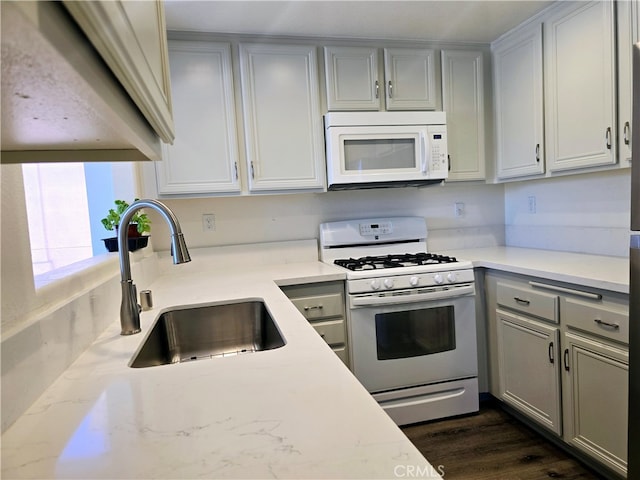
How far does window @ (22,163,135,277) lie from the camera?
128 cm

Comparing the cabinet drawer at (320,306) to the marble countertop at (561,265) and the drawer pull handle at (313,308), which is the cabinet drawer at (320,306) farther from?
the marble countertop at (561,265)

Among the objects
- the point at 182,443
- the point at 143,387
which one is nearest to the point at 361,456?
the point at 182,443

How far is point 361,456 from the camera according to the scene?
0.51 meters

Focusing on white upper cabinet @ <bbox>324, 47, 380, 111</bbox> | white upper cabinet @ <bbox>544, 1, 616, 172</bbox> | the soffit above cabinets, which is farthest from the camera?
white upper cabinet @ <bbox>324, 47, 380, 111</bbox>

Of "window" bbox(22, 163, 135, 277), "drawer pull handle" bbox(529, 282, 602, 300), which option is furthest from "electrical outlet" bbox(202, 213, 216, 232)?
"drawer pull handle" bbox(529, 282, 602, 300)

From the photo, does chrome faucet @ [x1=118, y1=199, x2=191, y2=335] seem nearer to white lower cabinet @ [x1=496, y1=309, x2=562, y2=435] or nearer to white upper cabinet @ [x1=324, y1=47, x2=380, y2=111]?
white upper cabinet @ [x1=324, y1=47, x2=380, y2=111]

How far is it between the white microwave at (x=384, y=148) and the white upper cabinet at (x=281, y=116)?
123 mm

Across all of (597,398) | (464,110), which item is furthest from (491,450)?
(464,110)

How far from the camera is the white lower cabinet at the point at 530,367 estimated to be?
5.98 feet

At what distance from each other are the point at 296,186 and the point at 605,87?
1.64m

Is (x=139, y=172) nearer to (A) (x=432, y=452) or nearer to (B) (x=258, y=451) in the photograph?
(B) (x=258, y=451)

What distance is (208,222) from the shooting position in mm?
2523

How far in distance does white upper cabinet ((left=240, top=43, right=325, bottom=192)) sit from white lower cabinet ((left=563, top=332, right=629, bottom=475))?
163cm

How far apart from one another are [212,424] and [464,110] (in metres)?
2.53
